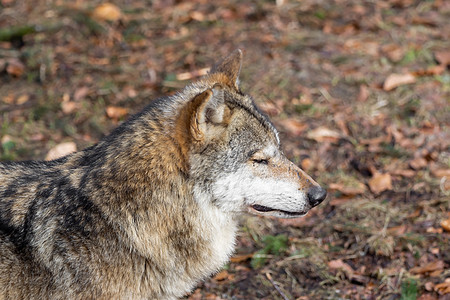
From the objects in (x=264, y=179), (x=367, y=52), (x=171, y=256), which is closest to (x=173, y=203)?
(x=171, y=256)

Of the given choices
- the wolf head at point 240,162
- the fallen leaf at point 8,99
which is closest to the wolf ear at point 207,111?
the wolf head at point 240,162

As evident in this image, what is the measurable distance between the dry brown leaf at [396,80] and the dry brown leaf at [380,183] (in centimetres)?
197

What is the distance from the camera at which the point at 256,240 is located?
5633 mm

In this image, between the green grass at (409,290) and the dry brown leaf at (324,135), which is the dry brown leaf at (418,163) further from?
the green grass at (409,290)

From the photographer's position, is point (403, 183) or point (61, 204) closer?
point (61, 204)

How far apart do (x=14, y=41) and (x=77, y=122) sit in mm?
2359

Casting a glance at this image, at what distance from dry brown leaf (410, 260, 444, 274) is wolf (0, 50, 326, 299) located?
63.0 inches

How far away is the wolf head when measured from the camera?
3.77m

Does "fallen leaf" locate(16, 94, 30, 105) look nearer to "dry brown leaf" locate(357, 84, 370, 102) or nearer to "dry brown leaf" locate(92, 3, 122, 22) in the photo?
"dry brown leaf" locate(92, 3, 122, 22)

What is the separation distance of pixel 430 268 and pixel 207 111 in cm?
272

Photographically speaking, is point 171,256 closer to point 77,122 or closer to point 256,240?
point 256,240

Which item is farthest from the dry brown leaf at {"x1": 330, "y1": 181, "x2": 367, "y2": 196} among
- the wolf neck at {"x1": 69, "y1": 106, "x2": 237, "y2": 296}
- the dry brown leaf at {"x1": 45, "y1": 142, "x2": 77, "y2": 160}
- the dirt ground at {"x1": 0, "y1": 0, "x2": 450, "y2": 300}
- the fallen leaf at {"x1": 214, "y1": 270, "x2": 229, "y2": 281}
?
the dry brown leaf at {"x1": 45, "y1": 142, "x2": 77, "y2": 160}

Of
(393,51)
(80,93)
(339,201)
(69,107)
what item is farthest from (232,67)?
(393,51)

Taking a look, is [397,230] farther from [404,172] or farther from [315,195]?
[315,195]
